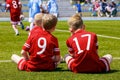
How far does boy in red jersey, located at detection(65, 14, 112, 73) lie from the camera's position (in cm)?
813

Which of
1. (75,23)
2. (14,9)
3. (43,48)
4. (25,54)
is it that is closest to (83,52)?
(75,23)

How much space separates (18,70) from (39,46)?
2.43ft

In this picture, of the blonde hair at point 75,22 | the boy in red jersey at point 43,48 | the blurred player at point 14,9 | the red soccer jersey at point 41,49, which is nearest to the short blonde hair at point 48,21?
the boy in red jersey at point 43,48

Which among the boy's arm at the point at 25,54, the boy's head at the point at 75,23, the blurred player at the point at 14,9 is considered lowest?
the blurred player at the point at 14,9

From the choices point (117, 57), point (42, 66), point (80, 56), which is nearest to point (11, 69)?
point (42, 66)

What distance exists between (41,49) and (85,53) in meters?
0.88

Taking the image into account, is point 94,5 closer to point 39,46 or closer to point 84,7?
point 84,7

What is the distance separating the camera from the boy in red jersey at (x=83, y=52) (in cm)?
813

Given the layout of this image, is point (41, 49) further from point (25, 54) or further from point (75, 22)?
point (75, 22)

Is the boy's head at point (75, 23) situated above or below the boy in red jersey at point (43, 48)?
above

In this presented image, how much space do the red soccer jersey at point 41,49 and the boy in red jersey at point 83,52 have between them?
361 millimetres

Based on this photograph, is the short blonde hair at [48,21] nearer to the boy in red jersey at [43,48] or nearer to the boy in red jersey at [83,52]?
the boy in red jersey at [43,48]

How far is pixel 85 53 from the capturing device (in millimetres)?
8109

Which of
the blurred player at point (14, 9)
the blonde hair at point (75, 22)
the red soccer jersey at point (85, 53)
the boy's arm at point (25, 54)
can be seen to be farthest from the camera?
the blurred player at point (14, 9)
